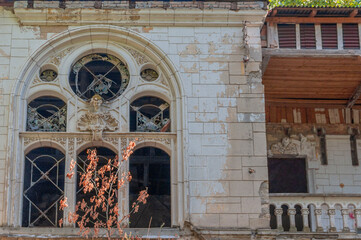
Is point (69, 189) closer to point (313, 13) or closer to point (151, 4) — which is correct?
point (151, 4)

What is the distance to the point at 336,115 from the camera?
Answer: 17188 mm

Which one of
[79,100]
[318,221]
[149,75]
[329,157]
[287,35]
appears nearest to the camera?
[318,221]

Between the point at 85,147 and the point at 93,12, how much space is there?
10.1 ft

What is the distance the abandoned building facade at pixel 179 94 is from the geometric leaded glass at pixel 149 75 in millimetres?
28

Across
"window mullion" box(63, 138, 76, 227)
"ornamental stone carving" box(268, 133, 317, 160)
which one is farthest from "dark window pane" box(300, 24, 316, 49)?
"window mullion" box(63, 138, 76, 227)

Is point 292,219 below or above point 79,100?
below

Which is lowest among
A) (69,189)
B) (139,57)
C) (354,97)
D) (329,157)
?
(69,189)

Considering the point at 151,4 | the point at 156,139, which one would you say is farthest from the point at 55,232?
the point at 151,4

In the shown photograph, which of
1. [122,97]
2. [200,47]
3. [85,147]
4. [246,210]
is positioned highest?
[200,47]

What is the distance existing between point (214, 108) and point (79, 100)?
2.98 m

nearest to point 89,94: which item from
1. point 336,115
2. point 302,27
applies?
point 302,27

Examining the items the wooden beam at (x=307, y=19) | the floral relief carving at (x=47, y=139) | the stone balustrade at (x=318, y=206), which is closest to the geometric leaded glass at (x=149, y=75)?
the floral relief carving at (x=47, y=139)

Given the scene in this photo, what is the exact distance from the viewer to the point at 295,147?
16953 mm

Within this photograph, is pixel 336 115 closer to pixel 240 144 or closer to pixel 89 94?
pixel 240 144
